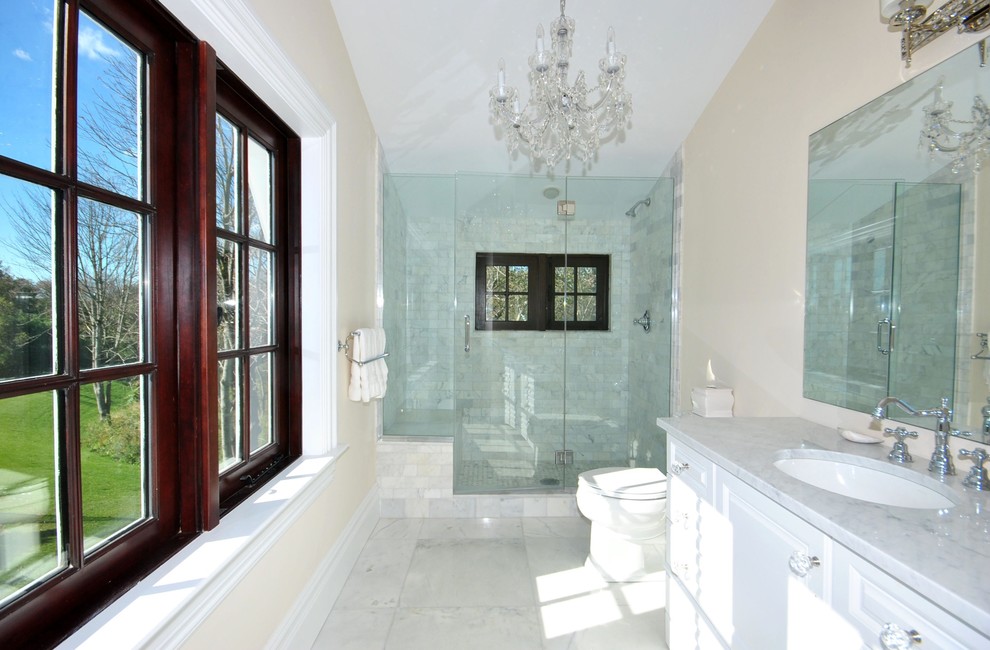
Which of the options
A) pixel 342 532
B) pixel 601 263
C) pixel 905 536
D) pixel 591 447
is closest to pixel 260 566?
pixel 342 532

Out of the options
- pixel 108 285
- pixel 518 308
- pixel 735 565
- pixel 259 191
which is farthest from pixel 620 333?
pixel 108 285

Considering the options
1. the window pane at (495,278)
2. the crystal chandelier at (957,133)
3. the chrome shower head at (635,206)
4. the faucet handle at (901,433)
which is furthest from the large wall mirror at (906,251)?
the window pane at (495,278)

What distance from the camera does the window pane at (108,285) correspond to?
904 millimetres

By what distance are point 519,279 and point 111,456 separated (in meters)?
2.49

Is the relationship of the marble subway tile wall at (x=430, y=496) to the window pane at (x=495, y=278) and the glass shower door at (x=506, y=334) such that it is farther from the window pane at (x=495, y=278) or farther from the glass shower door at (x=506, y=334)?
the window pane at (x=495, y=278)

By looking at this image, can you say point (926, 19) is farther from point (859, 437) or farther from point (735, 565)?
point (735, 565)

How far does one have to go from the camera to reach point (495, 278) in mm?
3121

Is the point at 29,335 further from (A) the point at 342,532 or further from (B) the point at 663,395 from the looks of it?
(B) the point at 663,395

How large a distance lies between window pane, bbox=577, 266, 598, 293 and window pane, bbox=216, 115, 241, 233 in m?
2.29

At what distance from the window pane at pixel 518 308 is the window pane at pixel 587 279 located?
0.42 metres

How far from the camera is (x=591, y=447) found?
306cm

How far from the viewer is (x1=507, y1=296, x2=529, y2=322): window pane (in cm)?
311

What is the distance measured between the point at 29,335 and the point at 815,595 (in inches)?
63.4

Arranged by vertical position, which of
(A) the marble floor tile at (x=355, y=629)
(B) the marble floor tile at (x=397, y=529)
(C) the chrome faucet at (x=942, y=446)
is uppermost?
(C) the chrome faucet at (x=942, y=446)
